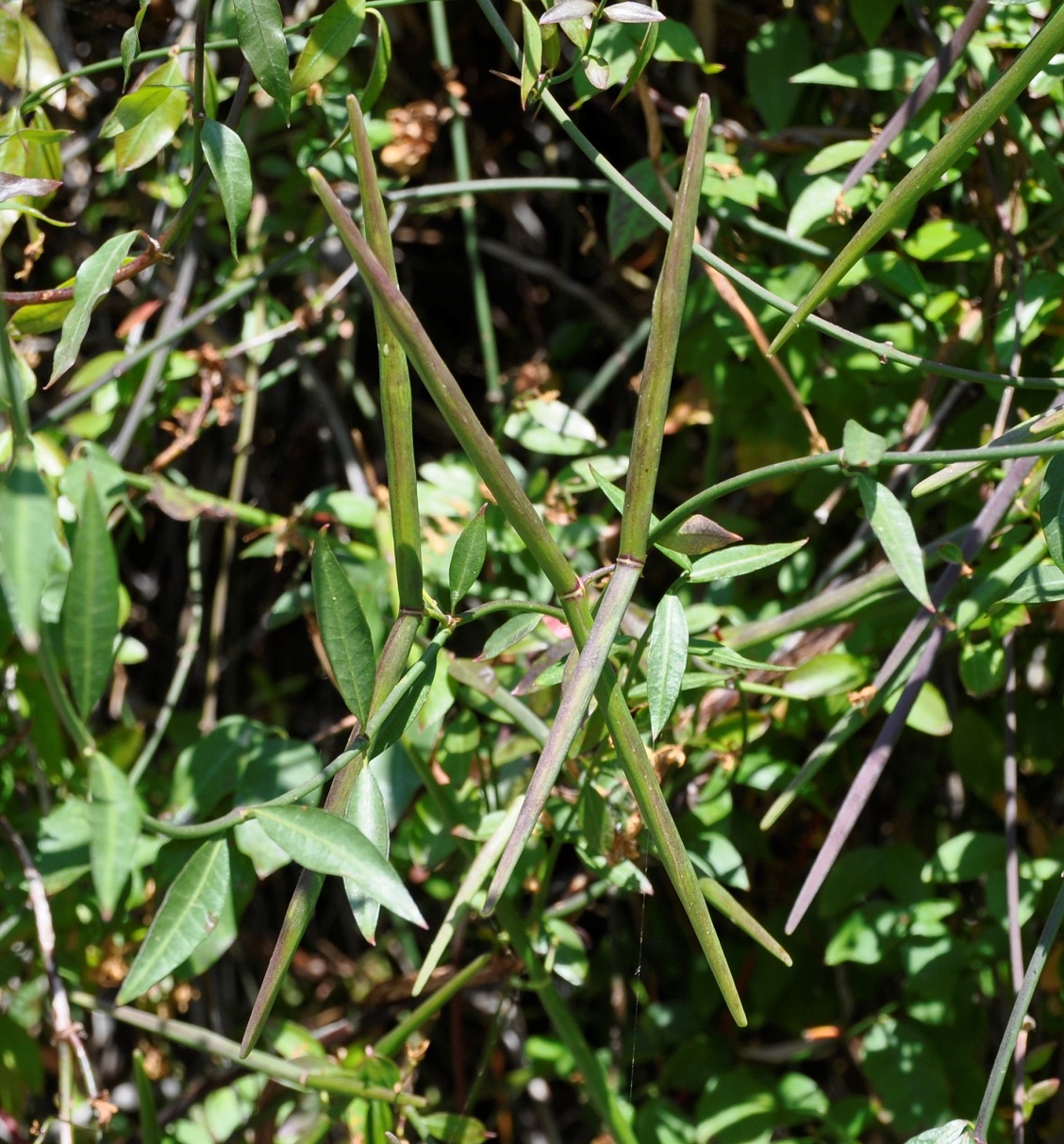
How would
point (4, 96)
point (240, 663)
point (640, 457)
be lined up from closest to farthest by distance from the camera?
1. point (640, 457)
2. point (4, 96)
3. point (240, 663)

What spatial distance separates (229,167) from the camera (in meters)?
0.64

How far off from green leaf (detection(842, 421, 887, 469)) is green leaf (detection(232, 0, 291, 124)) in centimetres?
36

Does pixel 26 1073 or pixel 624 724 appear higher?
pixel 624 724

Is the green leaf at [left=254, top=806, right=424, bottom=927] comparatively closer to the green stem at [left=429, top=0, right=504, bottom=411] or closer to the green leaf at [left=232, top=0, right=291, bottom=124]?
the green leaf at [left=232, top=0, right=291, bottom=124]

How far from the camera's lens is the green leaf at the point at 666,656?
56 centimetres

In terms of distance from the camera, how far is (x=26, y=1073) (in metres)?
0.92

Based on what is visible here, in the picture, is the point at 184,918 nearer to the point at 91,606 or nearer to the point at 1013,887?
the point at 91,606

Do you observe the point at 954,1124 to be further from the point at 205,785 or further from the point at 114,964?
the point at 114,964

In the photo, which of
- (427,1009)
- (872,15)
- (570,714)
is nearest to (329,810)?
(570,714)

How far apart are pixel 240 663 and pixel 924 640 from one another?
833mm

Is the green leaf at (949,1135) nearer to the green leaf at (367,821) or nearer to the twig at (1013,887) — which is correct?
the twig at (1013,887)

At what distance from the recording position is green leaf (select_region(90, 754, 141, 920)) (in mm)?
449

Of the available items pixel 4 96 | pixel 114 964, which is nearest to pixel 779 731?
pixel 114 964

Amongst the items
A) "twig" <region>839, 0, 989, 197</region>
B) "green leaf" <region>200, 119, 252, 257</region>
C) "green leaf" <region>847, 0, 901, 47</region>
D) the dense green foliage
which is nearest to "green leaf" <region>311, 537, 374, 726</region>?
the dense green foliage
